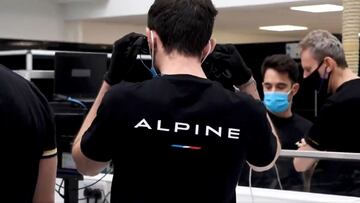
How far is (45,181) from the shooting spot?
4.57 ft

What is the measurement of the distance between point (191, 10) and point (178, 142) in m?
0.29

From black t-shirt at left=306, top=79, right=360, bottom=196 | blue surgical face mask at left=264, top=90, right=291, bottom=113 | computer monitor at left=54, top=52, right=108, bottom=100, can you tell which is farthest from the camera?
computer monitor at left=54, top=52, right=108, bottom=100

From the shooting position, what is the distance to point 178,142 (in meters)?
1.39

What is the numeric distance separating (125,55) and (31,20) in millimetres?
6369

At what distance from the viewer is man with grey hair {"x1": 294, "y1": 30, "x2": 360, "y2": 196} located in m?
2.30

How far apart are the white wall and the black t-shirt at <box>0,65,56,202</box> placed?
6294 mm

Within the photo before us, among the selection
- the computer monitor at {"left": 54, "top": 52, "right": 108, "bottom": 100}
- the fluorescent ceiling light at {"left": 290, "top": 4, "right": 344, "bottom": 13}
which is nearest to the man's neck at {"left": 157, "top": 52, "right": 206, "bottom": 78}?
the computer monitor at {"left": 54, "top": 52, "right": 108, "bottom": 100}

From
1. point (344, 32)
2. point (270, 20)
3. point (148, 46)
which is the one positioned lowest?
point (270, 20)

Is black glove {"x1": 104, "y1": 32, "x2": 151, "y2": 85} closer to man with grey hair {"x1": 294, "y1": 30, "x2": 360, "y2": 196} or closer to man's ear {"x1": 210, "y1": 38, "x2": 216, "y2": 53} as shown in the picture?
man's ear {"x1": 210, "y1": 38, "x2": 216, "y2": 53}

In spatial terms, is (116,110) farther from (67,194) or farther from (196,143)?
(67,194)

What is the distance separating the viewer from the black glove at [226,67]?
154 cm

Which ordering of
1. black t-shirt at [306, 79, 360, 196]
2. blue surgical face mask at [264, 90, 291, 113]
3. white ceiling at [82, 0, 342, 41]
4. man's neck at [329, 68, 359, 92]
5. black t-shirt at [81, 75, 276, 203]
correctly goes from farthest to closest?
white ceiling at [82, 0, 342, 41]
blue surgical face mask at [264, 90, 291, 113]
man's neck at [329, 68, 359, 92]
black t-shirt at [306, 79, 360, 196]
black t-shirt at [81, 75, 276, 203]

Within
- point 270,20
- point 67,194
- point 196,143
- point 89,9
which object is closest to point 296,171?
point 67,194

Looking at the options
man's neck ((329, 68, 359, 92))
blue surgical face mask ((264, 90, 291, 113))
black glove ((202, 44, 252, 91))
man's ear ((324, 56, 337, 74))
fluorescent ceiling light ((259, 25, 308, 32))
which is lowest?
fluorescent ceiling light ((259, 25, 308, 32))
